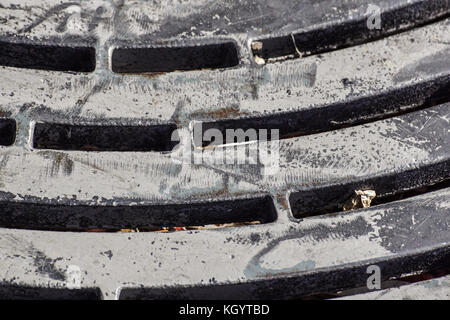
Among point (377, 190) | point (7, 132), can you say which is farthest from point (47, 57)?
point (377, 190)

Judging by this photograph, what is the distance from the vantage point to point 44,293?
1.57 m

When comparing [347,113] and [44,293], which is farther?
[347,113]

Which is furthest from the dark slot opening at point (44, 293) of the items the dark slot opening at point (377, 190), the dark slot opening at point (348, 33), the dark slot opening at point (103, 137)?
the dark slot opening at point (348, 33)

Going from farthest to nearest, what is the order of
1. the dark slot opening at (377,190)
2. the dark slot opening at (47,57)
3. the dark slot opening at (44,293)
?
the dark slot opening at (47,57) < the dark slot opening at (377,190) < the dark slot opening at (44,293)

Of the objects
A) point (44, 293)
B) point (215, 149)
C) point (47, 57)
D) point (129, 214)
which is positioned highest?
point (47, 57)

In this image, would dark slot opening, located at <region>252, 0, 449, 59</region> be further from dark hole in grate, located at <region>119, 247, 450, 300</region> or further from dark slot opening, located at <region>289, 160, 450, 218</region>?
dark hole in grate, located at <region>119, 247, 450, 300</region>

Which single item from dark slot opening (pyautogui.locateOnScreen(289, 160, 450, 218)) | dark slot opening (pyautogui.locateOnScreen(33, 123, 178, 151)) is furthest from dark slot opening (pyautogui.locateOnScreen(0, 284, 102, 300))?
dark slot opening (pyautogui.locateOnScreen(289, 160, 450, 218))

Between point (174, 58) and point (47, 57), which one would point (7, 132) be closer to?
point (47, 57)

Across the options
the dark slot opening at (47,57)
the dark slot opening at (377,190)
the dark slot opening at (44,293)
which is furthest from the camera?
the dark slot opening at (47,57)

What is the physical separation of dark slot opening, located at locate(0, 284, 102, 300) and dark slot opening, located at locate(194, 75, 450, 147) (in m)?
0.43

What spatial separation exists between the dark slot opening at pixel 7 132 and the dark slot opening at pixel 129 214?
19 cm

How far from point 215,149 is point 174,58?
0.27 m

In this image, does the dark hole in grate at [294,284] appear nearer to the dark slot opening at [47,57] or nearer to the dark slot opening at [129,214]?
the dark slot opening at [129,214]

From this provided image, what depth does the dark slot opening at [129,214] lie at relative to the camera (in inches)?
65.2
